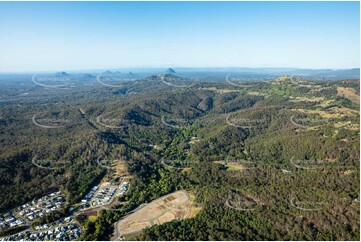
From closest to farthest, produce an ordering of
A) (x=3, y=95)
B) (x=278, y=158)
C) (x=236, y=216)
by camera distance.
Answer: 1. (x=236, y=216)
2. (x=278, y=158)
3. (x=3, y=95)

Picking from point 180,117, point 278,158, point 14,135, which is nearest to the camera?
→ point 278,158

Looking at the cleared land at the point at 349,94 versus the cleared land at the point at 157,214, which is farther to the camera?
the cleared land at the point at 349,94

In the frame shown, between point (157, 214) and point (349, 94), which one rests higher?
point (349, 94)

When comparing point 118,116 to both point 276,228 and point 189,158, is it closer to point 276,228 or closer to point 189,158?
point 189,158

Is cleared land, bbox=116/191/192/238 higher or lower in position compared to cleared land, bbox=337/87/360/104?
lower

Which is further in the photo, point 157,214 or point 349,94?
point 349,94

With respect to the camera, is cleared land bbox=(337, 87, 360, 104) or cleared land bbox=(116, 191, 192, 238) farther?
cleared land bbox=(337, 87, 360, 104)

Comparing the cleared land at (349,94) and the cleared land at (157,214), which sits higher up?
the cleared land at (349,94)

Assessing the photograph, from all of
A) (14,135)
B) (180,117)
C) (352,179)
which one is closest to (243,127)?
(180,117)
